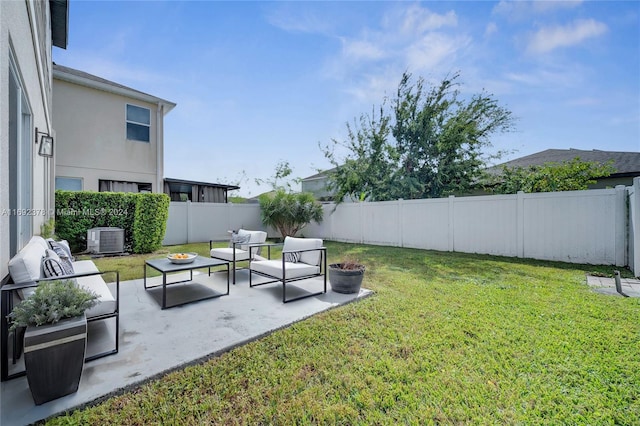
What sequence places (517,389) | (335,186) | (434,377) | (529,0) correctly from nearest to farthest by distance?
(517,389) < (434,377) < (529,0) < (335,186)

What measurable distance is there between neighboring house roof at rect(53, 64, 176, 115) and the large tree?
8.72 meters

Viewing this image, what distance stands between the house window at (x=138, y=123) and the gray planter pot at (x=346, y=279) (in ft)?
35.9

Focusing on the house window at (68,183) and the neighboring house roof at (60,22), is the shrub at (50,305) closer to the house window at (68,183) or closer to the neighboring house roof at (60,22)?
the neighboring house roof at (60,22)

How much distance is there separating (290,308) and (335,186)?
1074cm

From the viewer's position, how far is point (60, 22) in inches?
292

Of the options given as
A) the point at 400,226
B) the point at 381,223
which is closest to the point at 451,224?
the point at 400,226

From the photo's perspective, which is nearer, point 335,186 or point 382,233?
point 382,233

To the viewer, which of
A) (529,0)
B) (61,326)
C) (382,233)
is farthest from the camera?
(382,233)

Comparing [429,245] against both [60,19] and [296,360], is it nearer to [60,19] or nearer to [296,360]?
[296,360]

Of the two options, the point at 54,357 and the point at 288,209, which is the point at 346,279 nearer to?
the point at 54,357

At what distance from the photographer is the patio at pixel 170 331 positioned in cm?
216

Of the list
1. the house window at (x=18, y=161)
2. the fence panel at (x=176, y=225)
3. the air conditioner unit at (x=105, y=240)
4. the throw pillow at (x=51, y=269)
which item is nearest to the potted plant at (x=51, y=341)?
the throw pillow at (x=51, y=269)

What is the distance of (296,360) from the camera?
276cm

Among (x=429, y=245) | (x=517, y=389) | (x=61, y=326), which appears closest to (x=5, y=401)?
(x=61, y=326)
